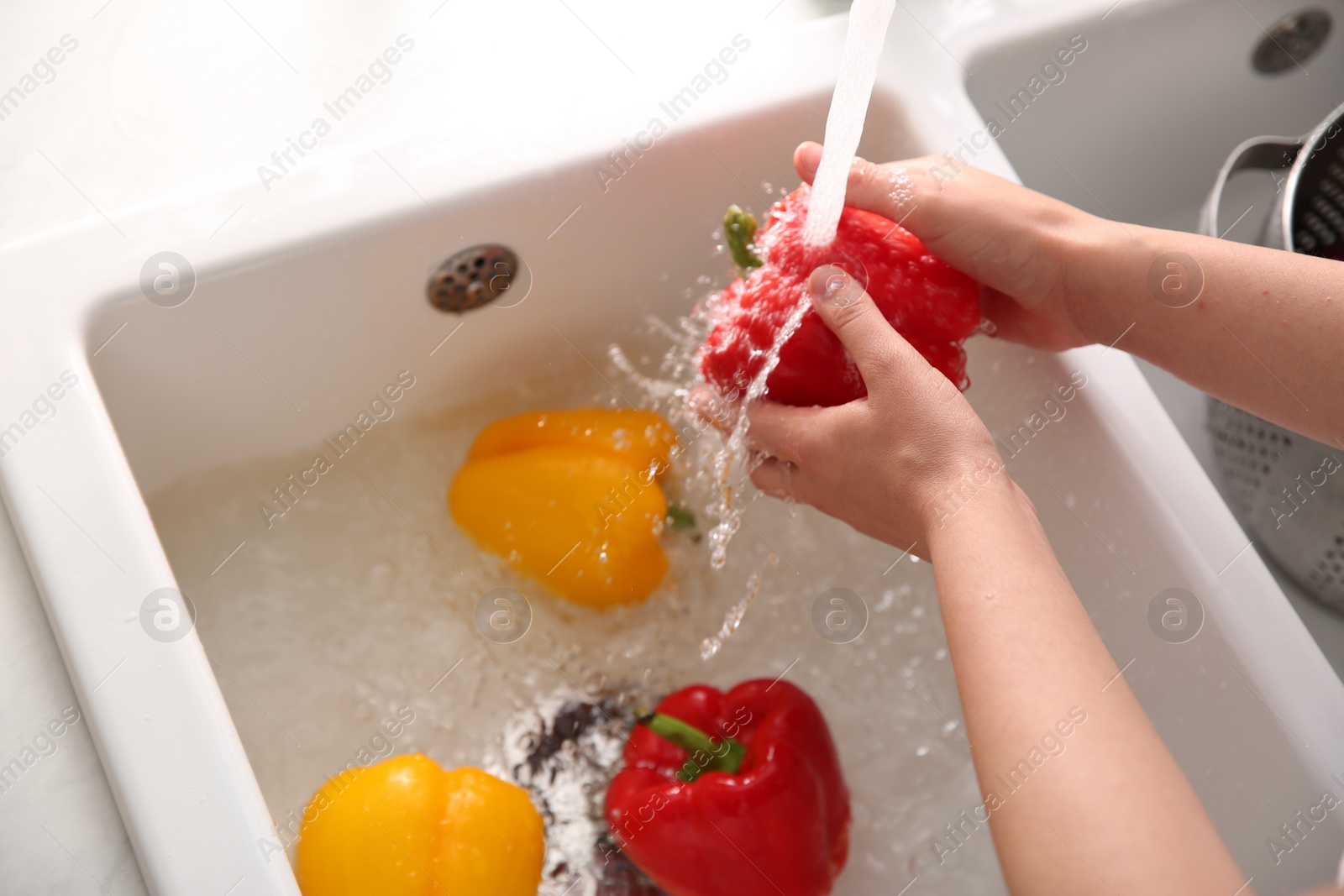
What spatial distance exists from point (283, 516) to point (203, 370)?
0.17 meters

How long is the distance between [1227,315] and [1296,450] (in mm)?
218

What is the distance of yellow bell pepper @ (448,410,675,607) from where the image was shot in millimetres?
839

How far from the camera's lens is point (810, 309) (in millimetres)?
632

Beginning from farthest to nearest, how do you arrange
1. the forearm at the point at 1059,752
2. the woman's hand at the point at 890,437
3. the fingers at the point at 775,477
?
the fingers at the point at 775,477 → the woman's hand at the point at 890,437 → the forearm at the point at 1059,752

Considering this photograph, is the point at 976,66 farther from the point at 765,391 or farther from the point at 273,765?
the point at 273,765

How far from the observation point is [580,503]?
32.9 inches

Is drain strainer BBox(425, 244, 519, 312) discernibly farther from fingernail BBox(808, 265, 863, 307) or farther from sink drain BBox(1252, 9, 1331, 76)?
sink drain BBox(1252, 9, 1331, 76)

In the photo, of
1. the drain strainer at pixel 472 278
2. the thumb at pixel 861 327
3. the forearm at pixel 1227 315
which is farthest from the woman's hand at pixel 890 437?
the drain strainer at pixel 472 278

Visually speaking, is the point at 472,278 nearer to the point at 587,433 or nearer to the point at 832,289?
the point at 587,433

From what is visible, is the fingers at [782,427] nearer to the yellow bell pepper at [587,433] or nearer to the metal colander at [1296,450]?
the yellow bell pepper at [587,433]

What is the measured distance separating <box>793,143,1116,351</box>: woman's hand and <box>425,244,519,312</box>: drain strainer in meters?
0.26

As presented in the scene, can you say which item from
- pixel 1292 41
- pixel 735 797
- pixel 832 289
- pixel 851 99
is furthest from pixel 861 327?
pixel 1292 41

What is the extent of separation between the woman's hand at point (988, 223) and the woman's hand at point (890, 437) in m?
0.09

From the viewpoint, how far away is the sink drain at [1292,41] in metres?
0.93
